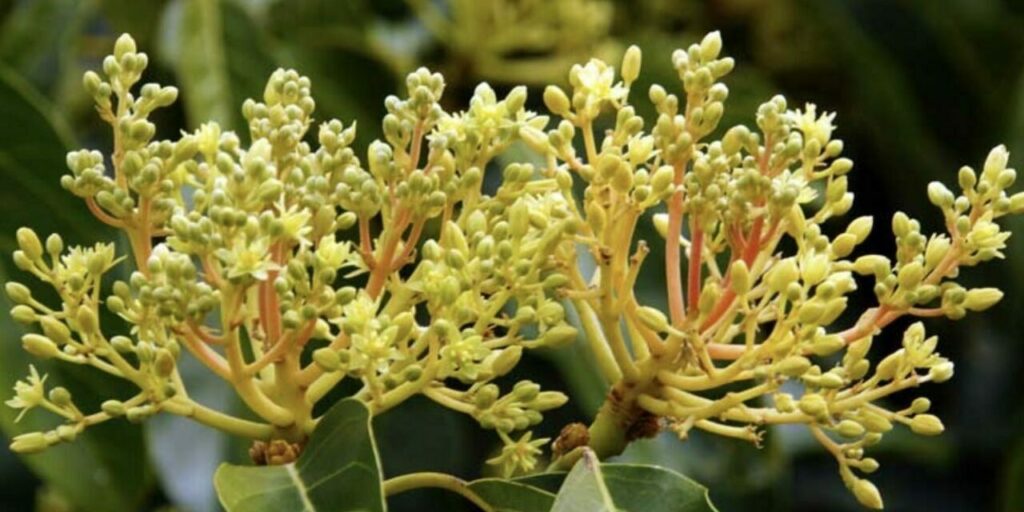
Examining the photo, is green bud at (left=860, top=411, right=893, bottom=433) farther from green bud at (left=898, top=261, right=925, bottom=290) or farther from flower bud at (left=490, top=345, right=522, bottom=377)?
flower bud at (left=490, top=345, right=522, bottom=377)

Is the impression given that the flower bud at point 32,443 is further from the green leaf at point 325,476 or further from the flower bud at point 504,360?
the flower bud at point 504,360

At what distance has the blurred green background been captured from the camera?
1586 mm

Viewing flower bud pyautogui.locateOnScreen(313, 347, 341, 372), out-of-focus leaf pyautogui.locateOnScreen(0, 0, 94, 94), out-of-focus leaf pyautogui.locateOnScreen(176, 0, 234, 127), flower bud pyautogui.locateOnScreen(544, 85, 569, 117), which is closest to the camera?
flower bud pyautogui.locateOnScreen(313, 347, 341, 372)

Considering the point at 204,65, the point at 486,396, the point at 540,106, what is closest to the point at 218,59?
the point at 204,65

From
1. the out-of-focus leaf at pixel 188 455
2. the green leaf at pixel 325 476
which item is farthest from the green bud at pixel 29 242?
the out-of-focus leaf at pixel 188 455

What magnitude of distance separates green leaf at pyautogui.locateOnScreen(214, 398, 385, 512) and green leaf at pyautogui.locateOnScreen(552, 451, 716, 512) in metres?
0.13

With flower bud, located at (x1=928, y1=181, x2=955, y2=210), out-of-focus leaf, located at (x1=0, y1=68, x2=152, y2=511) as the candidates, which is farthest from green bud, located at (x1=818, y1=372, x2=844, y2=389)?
out-of-focus leaf, located at (x1=0, y1=68, x2=152, y2=511)

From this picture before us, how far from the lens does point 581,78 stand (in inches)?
39.6

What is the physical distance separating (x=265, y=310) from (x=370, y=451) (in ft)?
0.37

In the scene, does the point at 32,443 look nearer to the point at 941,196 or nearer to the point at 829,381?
the point at 829,381

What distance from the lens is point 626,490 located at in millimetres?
976

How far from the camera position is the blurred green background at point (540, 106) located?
1.59 meters

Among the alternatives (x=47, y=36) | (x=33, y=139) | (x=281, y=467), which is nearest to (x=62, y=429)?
(x=281, y=467)

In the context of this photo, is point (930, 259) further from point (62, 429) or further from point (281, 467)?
point (62, 429)
